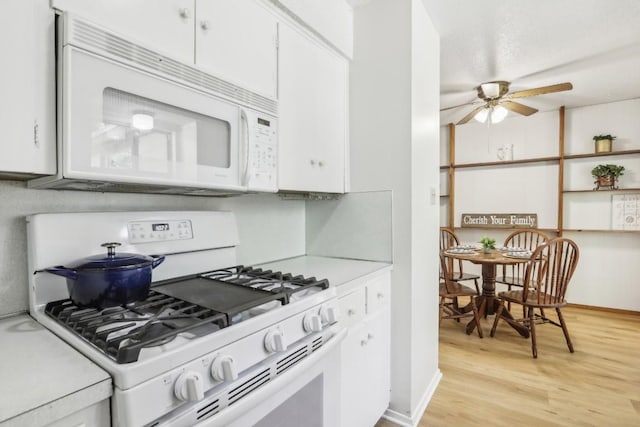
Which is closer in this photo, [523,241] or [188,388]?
[188,388]

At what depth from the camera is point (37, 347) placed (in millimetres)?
743

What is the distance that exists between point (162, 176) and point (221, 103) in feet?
1.15

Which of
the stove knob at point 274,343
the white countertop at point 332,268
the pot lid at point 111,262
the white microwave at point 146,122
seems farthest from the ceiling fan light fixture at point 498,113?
the pot lid at point 111,262

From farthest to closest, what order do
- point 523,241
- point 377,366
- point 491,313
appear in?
point 523,241, point 491,313, point 377,366

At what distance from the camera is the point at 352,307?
56.1 inches

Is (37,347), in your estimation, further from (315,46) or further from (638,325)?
(638,325)

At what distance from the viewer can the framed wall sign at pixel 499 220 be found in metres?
3.90

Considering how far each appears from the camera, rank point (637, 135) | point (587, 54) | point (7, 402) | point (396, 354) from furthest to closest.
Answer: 1. point (637, 135)
2. point (587, 54)
3. point (396, 354)
4. point (7, 402)

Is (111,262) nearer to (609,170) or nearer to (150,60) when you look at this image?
(150,60)

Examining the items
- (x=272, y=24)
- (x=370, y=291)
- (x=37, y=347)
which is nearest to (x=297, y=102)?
(x=272, y=24)

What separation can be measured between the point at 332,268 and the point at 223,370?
0.98 metres

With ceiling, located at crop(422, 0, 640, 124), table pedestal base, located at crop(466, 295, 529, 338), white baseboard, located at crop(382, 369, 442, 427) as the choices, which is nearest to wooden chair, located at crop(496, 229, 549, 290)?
table pedestal base, located at crop(466, 295, 529, 338)

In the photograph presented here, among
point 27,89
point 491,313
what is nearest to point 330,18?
point 27,89

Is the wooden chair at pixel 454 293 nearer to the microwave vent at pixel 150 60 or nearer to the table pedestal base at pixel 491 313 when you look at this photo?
the table pedestal base at pixel 491 313
